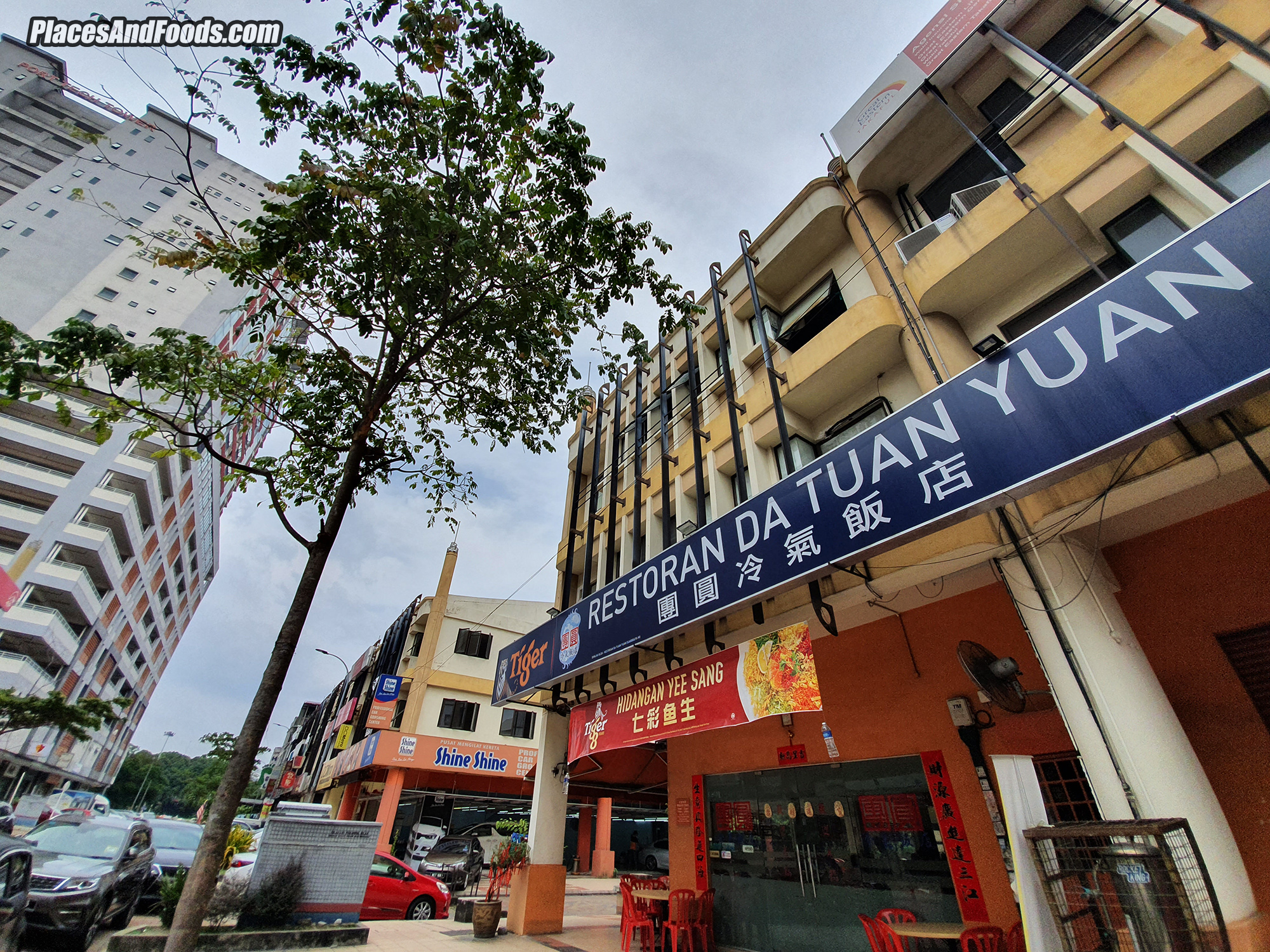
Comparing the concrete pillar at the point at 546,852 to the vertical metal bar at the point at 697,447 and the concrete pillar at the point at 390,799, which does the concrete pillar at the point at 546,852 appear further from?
the concrete pillar at the point at 390,799

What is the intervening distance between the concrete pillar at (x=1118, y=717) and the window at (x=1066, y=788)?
1504 mm

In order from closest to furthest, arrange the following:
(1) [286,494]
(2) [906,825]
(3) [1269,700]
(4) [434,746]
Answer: (3) [1269,700] → (2) [906,825] → (1) [286,494] → (4) [434,746]

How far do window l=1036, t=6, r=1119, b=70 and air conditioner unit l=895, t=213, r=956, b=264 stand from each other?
204 centimetres

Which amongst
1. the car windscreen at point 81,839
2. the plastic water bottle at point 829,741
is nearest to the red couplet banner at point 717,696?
the plastic water bottle at point 829,741

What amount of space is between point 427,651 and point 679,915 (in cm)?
1720

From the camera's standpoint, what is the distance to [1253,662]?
14.3ft

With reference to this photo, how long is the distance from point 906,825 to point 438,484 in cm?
826

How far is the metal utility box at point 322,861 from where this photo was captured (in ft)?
25.8

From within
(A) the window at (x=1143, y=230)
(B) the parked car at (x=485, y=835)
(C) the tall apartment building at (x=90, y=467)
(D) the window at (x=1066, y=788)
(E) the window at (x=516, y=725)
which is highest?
(C) the tall apartment building at (x=90, y=467)

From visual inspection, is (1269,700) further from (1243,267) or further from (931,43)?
(931,43)

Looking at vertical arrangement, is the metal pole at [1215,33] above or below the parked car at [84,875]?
above

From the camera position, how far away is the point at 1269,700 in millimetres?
4223

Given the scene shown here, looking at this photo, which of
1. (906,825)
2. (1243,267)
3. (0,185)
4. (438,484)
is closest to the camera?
(1243,267)

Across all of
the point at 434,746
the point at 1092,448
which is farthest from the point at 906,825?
the point at 434,746
